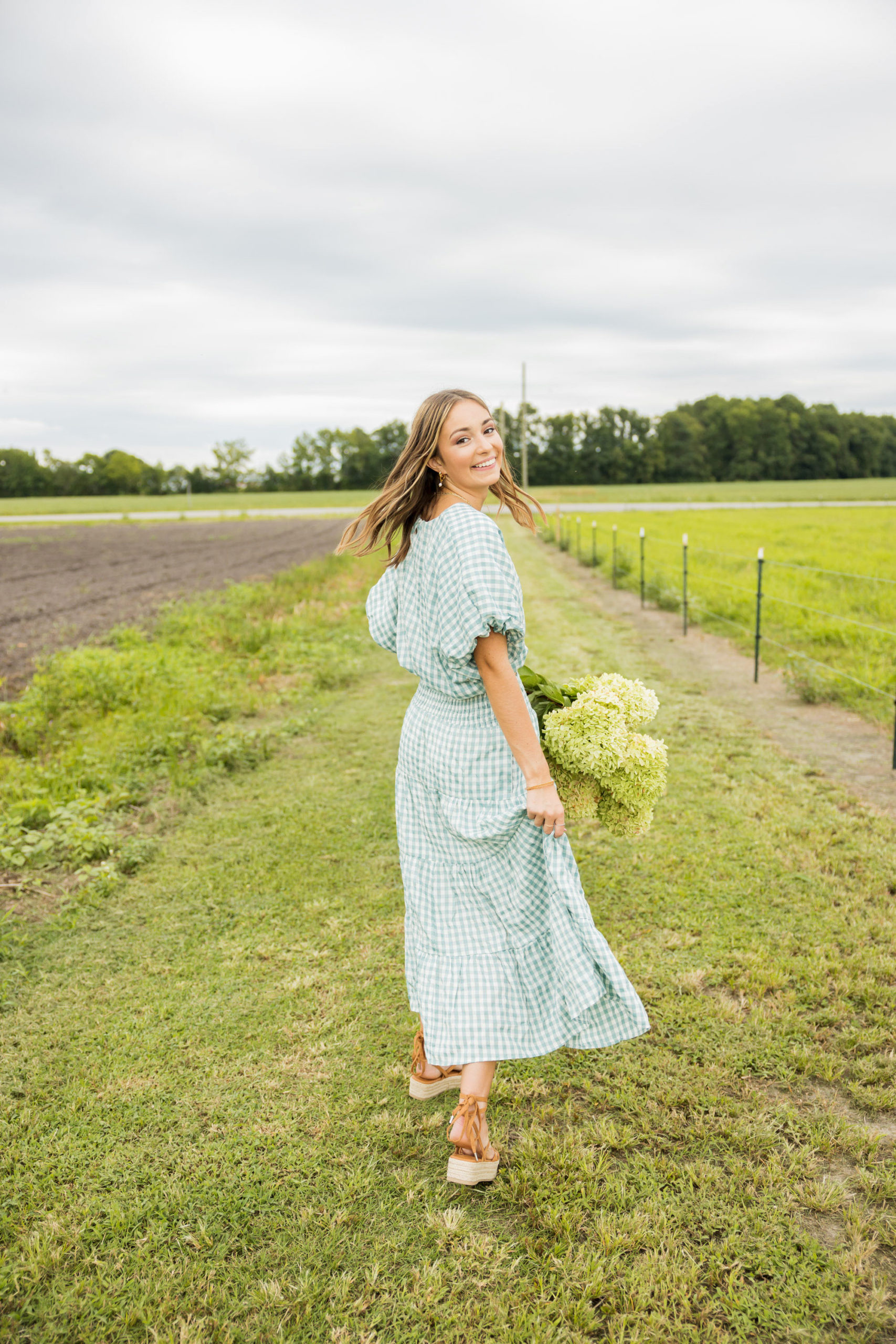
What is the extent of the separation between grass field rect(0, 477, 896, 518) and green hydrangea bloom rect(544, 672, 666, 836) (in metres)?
43.3

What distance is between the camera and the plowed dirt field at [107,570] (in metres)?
11.0

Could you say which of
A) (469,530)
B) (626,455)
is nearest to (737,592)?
(469,530)

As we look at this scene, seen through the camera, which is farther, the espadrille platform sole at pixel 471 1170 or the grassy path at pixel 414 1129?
the espadrille platform sole at pixel 471 1170

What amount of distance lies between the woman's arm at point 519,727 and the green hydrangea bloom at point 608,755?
0.22 meters

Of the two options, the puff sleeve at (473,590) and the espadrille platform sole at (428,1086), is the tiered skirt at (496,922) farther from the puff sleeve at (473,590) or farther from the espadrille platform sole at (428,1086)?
the espadrille platform sole at (428,1086)

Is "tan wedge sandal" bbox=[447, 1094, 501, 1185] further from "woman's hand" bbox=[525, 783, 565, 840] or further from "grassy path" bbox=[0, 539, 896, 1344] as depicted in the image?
"woman's hand" bbox=[525, 783, 565, 840]

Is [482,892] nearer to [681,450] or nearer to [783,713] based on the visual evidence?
[783,713]

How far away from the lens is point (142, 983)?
10.2ft

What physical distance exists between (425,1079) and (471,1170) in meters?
0.39

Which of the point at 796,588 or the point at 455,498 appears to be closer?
the point at 455,498

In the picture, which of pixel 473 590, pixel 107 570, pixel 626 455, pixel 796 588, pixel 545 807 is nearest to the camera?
pixel 473 590

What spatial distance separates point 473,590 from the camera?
1.88 meters

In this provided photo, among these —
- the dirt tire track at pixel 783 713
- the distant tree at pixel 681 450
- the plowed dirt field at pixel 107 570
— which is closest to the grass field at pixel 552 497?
the distant tree at pixel 681 450

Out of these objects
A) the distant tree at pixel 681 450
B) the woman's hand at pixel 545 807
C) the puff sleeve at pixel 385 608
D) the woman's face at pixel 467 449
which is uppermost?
the distant tree at pixel 681 450
